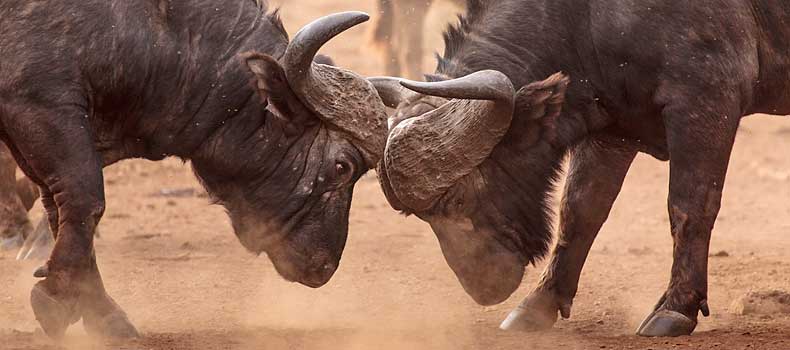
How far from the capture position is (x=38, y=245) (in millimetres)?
10539

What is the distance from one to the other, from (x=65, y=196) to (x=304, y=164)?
1121 millimetres

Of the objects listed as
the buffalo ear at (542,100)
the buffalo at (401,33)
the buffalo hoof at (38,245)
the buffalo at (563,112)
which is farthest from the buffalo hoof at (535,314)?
the buffalo at (401,33)

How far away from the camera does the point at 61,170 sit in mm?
7465

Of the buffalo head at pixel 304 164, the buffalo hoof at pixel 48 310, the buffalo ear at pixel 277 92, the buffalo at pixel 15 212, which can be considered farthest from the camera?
the buffalo at pixel 15 212

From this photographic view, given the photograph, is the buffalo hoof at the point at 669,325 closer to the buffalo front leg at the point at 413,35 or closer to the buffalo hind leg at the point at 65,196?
the buffalo hind leg at the point at 65,196

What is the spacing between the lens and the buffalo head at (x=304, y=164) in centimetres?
771

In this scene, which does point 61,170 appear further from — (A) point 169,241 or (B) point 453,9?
(B) point 453,9

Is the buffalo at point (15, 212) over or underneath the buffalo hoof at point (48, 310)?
underneath

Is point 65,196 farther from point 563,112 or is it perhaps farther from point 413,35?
point 413,35

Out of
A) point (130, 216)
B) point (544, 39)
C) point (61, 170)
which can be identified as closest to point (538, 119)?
point (544, 39)

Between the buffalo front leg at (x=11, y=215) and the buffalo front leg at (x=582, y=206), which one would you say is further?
the buffalo front leg at (x=11, y=215)

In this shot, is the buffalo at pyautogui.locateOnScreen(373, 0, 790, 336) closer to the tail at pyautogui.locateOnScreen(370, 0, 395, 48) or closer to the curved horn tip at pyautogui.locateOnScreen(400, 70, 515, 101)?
the curved horn tip at pyautogui.locateOnScreen(400, 70, 515, 101)

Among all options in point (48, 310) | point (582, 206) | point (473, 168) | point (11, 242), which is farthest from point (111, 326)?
point (11, 242)

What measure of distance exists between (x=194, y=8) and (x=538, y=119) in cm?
177
